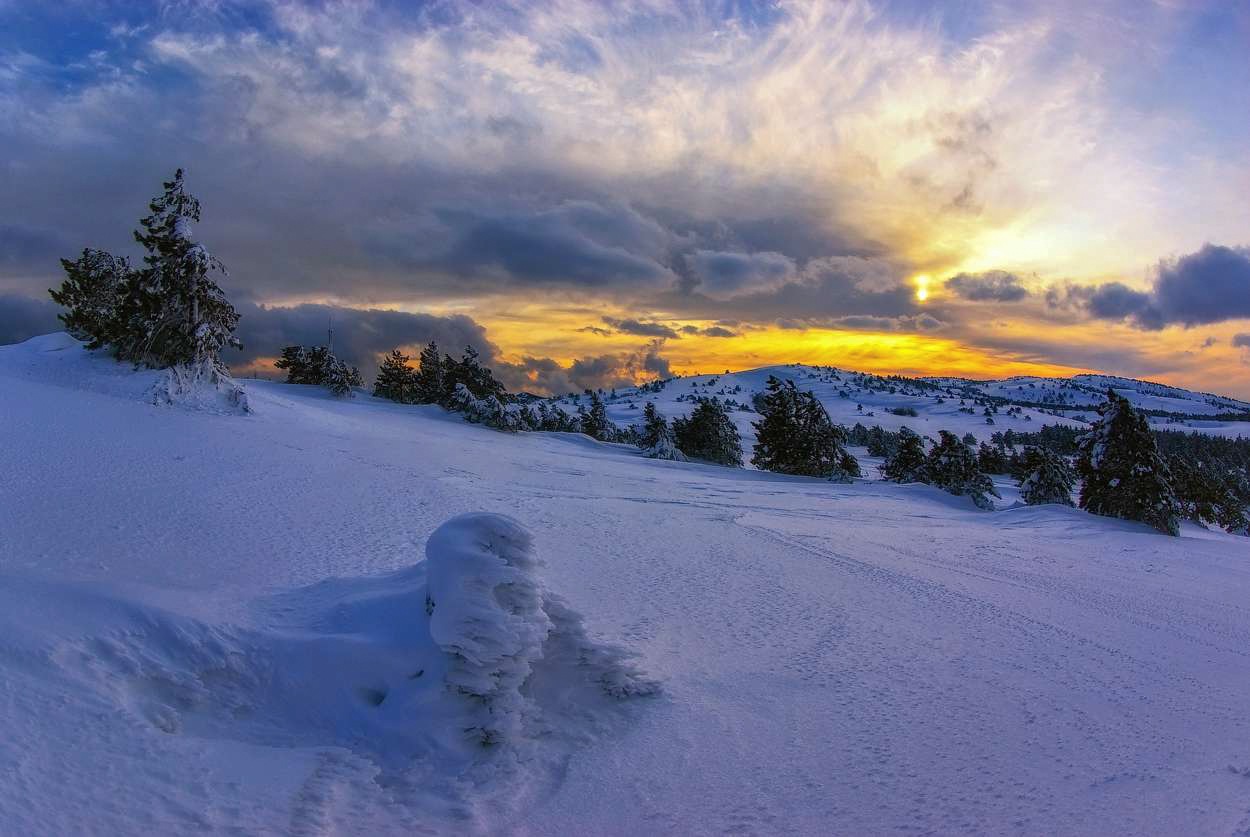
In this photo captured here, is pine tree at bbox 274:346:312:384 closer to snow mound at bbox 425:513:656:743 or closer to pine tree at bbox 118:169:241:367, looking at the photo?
pine tree at bbox 118:169:241:367

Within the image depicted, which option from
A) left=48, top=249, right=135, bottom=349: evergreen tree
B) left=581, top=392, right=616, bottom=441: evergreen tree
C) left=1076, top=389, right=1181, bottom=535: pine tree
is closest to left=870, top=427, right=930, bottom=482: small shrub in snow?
left=1076, top=389, right=1181, bottom=535: pine tree

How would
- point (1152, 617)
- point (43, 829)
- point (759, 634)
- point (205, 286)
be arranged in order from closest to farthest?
point (43, 829) < point (759, 634) < point (1152, 617) < point (205, 286)

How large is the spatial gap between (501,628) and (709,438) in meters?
46.9

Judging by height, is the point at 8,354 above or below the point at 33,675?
above

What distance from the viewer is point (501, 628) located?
17.8 feet

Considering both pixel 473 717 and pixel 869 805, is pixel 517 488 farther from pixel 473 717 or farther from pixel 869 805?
pixel 869 805

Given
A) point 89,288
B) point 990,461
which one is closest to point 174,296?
point 89,288

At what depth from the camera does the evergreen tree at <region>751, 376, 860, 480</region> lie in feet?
141

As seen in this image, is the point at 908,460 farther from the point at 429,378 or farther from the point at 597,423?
the point at 429,378

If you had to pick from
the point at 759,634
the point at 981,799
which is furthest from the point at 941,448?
the point at 981,799

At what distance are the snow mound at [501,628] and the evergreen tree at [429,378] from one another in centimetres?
5357

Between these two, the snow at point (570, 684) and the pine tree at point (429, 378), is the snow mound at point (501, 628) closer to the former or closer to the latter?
the snow at point (570, 684)

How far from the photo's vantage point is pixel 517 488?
64.2 ft

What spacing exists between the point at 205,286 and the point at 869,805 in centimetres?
3137
